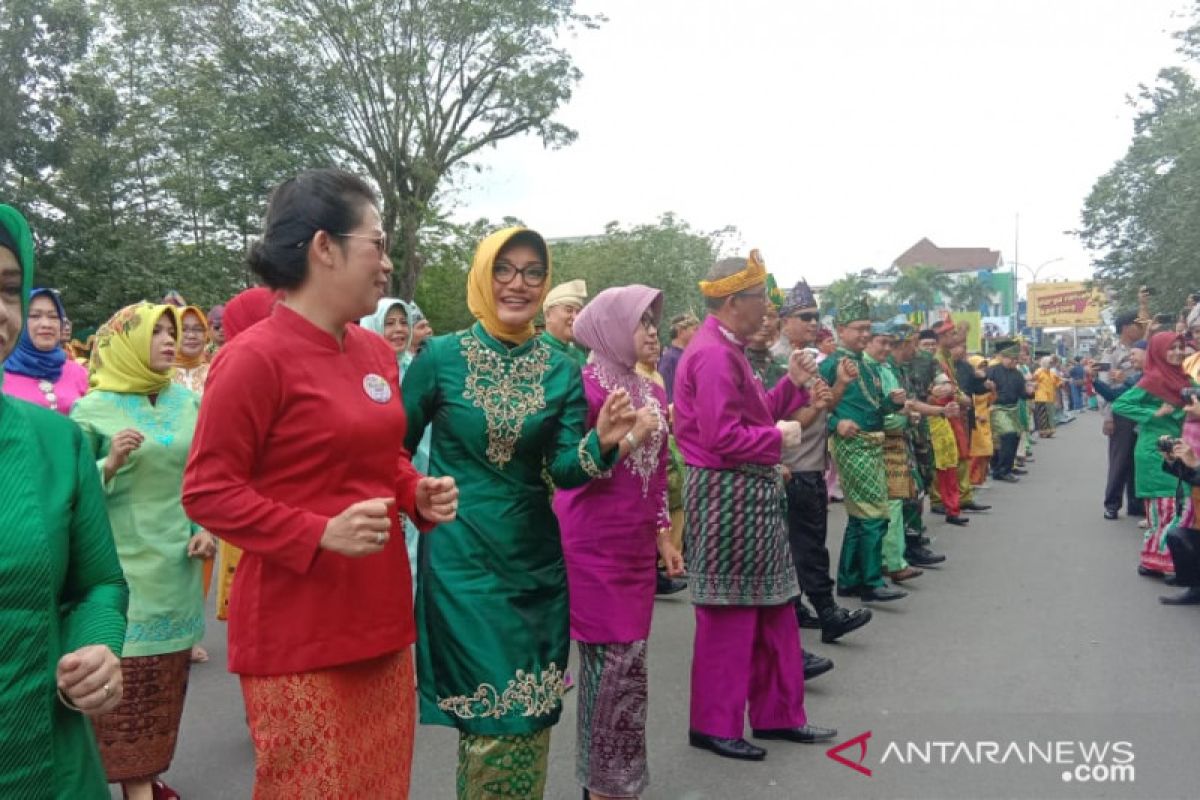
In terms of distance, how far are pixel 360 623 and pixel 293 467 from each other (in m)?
0.39

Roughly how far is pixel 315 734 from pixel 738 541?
2.35m

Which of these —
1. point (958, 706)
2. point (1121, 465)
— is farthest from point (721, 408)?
point (1121, 465)

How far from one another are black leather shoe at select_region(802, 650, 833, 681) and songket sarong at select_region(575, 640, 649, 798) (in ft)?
6.66

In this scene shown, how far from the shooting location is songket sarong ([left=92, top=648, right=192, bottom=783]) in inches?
134

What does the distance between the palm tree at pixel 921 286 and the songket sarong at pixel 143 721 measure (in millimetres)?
74506

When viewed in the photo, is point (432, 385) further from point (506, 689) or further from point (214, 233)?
point (214, 233)

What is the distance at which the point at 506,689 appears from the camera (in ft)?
8.71

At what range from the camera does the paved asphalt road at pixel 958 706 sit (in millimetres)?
3854

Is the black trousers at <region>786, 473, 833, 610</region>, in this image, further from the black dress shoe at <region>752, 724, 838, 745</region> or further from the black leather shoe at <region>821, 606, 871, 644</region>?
the black dress shoe at <region>752, 724, 838, 745</region>

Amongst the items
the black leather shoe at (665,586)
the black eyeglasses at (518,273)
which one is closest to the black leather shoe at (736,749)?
the black eyeglasses at (518,273)

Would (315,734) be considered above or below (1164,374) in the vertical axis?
below

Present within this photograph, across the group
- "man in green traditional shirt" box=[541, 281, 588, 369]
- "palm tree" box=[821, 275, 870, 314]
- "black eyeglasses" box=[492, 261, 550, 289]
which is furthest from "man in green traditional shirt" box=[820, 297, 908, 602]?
"palm tree" box=[821, 275, 870, 314]

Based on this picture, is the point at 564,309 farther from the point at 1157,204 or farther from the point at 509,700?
the point at 1157,204

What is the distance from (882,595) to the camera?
6715mm
